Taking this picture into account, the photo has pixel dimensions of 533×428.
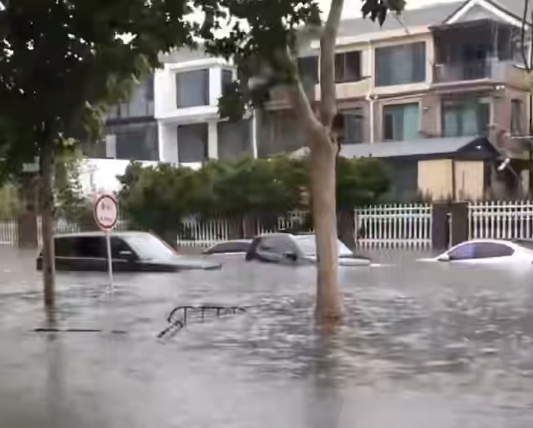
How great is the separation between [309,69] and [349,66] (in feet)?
91.3

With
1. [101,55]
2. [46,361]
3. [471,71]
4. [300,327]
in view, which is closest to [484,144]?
[471,71]

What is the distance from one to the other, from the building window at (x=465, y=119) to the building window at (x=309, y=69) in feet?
78.2

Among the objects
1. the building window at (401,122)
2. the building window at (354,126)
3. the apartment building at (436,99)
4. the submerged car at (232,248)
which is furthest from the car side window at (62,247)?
the building window at (401,122)

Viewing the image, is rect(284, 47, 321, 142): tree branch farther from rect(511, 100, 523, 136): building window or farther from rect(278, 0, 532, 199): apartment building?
rect(511, 100, 523, 136): building window

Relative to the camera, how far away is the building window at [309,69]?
12562 mm

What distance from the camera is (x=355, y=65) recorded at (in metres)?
40.9

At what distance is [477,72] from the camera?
1502 inches

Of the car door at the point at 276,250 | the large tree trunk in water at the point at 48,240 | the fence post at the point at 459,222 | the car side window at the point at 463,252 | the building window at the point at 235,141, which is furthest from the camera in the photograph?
the building window at the point at 235,141

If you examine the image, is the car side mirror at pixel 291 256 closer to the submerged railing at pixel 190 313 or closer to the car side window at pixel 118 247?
the car side window at pixel 118 247

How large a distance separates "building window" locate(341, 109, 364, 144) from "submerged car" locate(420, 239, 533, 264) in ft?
47.9

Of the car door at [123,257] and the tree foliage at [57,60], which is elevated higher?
the tree foliage at [57,60]

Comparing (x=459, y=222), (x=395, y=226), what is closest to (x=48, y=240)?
(x=459, y=222)

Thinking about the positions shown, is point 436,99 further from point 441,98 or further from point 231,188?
point 231,188

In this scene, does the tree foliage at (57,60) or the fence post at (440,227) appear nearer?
the tree foliage at (57,60)
